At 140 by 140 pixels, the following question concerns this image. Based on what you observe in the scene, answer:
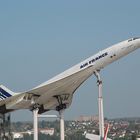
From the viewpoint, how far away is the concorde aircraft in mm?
42562

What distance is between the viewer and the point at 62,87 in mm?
48281

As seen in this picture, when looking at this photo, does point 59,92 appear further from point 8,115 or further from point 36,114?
point 8,115

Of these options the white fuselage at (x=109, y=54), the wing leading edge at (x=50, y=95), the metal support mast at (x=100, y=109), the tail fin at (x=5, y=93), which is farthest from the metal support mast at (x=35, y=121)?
the metal support mast at (x=100, y=109)

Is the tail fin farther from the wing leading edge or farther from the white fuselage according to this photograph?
the white fuselage

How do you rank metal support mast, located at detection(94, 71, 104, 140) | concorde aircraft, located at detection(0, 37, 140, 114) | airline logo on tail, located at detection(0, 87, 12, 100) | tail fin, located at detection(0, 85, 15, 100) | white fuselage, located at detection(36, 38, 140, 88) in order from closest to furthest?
metal support mast, located at detection(94, 71, 104, 140)
white fuselage, located at detection(36, 38, 140, 88)
concorde aircraft, located at detection(0, 37, 140, 114)
tail fin, located at detection(0, 85, 15, 100)
airline logo on tail, located at detection(0, 87, 12, 100)

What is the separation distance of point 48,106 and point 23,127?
13205 centimetres

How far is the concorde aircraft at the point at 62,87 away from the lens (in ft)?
140

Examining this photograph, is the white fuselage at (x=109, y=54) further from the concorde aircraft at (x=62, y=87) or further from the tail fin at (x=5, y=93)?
the tail fin at (x=5, y=93)

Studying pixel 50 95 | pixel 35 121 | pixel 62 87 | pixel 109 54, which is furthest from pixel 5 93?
pixel 109 54

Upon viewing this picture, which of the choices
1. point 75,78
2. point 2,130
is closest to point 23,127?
point 2,130

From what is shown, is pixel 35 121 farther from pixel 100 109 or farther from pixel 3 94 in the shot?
pixel 100 109

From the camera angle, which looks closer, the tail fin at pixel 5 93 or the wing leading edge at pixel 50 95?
the wing leading edge at pixel 50 95

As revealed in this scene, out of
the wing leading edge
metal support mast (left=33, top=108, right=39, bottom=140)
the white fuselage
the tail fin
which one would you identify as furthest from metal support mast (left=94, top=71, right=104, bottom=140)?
the tail fin

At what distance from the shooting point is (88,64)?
44281 mm
